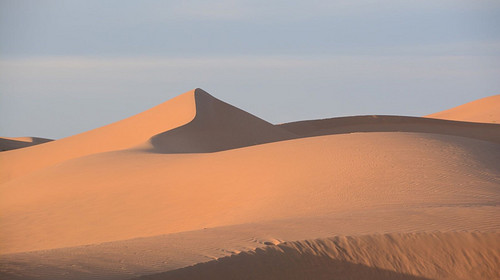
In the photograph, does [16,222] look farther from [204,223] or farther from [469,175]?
[469,175]

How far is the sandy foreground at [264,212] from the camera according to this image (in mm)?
8648

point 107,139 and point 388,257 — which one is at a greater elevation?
point 107,139

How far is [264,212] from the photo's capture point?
13609mm

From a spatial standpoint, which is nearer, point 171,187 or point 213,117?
point 171,187

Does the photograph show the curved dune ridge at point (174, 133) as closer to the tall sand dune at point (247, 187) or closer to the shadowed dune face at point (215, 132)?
the shadowed dune face at point (215, 132)

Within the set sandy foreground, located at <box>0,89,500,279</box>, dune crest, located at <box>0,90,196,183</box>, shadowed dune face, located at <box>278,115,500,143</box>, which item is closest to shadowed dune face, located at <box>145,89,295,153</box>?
sandy foreground, located at <box>0,89,500,279</box>

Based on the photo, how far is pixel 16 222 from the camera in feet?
55.6

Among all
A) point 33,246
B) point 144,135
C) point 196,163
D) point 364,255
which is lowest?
point 364,255

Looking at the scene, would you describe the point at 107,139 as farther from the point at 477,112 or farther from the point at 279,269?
the point at 477,112

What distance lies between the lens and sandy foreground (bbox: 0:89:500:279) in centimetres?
865

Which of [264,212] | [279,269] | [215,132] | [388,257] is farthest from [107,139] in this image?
[279,269]

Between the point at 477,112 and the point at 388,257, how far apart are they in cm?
4186

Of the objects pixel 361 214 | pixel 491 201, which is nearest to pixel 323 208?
pixel 361 214

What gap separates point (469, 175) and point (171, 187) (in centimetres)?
695
